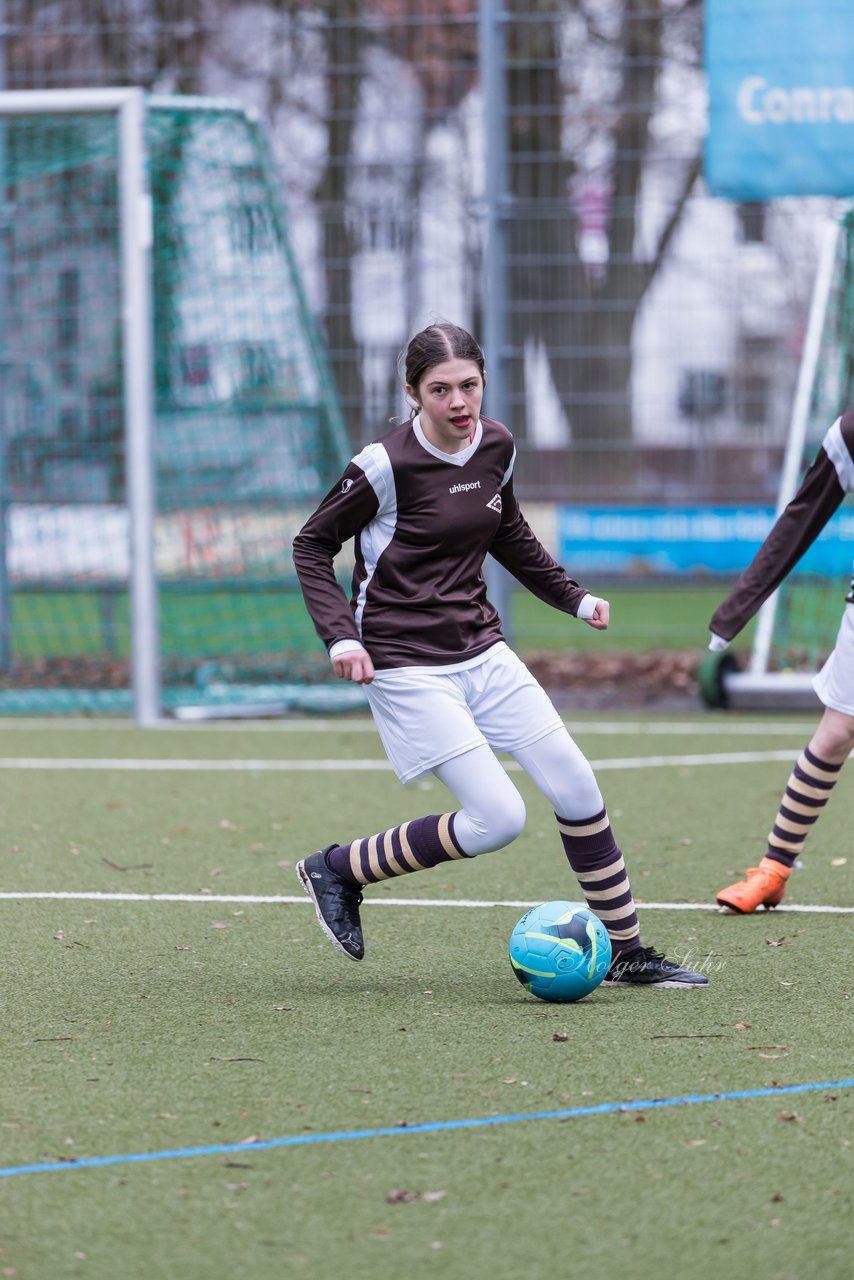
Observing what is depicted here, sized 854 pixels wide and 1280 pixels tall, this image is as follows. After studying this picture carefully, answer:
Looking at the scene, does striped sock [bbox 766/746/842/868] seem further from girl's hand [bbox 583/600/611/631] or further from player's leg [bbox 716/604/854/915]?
girl's hand [bbox 583/600/611/631]

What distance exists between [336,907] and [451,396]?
4.72 ft

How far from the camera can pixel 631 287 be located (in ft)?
39.0

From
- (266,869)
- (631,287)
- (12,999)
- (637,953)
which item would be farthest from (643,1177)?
(631,287)

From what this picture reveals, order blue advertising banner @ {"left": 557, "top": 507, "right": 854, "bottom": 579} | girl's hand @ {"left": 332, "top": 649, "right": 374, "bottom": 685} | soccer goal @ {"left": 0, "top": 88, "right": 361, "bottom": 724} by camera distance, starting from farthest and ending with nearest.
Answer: blue advertising banner @ {"left": 557, "top": 507, "right": 854, "bottom": 579} < soccer goal @ {"left": 0, "top": 88, "right": 361, "bottom": 724} < girl's hand @ {"left": 332, "top": 649, "right": 374, "bottom": 685}

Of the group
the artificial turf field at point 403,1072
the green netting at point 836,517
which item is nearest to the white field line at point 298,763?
the artificial turf field at point 403,1072

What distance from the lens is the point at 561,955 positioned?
15.8 feet

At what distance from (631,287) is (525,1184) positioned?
914 centimetres

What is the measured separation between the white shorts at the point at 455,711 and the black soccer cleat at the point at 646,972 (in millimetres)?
683

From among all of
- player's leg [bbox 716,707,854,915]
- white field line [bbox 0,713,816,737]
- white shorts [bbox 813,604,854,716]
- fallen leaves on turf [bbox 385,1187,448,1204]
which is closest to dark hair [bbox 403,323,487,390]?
white shorts [bbox 813,604,854,716]

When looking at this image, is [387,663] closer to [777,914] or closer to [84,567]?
[777,914]

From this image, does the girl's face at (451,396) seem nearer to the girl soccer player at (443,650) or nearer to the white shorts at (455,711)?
the girl soccer player at (443,650)

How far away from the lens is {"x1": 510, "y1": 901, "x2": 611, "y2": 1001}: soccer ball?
15.8ft

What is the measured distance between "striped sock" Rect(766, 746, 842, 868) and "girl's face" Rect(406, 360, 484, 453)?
1848mm

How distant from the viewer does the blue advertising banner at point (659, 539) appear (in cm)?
1208
